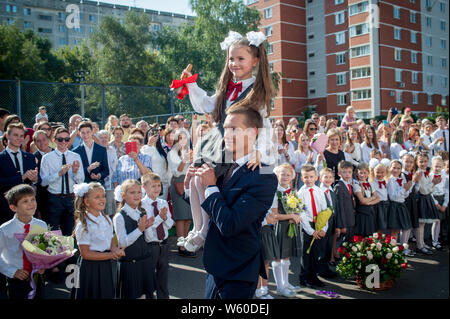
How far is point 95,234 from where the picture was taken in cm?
410

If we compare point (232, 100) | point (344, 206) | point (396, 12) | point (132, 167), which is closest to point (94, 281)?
point (232, 100)

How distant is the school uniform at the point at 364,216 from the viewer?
268 inches

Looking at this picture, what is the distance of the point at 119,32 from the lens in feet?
121

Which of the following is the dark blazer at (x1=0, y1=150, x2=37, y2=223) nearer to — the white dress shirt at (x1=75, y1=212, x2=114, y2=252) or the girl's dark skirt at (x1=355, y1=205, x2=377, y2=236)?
the white dress shirt at (x1=75, y1=212, x2=114, y2=252)

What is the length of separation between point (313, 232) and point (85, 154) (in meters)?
3.75

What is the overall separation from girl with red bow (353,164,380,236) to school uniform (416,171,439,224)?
127 cm

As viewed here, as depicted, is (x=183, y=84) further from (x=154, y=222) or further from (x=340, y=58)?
(x=340, y=58)

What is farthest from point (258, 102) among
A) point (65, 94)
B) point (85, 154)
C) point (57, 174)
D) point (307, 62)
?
point (307, 62)

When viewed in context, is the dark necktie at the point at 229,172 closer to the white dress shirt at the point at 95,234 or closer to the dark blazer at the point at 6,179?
the white dress shirt at the point at 95,234

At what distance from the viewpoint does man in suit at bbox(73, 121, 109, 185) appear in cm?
643

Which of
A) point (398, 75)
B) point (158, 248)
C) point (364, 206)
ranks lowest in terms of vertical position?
point (158, 248)

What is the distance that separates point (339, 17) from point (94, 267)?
4439cm

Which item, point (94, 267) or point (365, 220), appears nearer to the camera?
point (94, 267)

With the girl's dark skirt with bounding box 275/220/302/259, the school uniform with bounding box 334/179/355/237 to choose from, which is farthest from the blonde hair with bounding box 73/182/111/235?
the school uniform with bounding box 334/179/355/237
